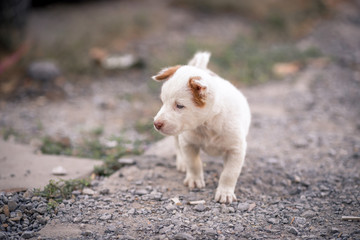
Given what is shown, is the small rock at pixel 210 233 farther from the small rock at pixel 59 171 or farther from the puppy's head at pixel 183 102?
the small rock at pixel 59 171

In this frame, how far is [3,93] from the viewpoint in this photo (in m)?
7.30

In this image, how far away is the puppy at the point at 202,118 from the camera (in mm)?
3219

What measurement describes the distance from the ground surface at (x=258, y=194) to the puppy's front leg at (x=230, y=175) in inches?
4.0

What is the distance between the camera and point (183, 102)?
3213mm

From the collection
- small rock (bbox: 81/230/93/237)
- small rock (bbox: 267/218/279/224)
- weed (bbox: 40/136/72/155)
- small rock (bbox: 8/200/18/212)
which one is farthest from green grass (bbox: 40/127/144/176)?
small rock (bbox: 267/218/279/224)

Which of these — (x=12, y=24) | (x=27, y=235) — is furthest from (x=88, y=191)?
(x=12, y=24)

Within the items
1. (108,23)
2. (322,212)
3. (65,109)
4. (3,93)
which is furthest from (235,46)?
(322,212)

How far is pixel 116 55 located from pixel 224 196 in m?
6.08

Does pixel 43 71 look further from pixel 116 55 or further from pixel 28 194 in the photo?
pixel 28 194

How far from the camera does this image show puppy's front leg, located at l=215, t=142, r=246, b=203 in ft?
12.2

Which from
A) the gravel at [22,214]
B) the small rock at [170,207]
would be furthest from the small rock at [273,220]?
the gravel at [22,214]

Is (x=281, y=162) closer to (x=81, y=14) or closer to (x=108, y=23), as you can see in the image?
(x=108, y=23)

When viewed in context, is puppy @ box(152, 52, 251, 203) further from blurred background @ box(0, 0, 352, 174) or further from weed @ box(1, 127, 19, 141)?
weed @ box(1, 127, 19, 141)

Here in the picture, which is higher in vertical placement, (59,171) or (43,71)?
(43,71)
